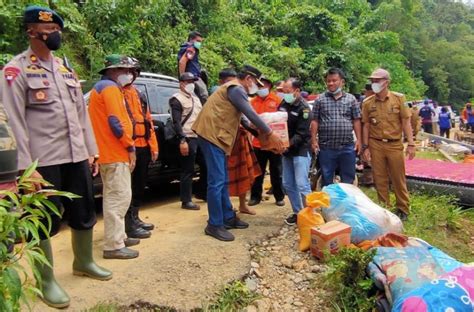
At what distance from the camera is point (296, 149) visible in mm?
4863

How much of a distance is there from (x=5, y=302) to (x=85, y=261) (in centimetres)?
199

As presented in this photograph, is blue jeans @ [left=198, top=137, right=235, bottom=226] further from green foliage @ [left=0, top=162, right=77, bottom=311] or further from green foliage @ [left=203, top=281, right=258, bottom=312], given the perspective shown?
green foliage @ [left=0, top=162, right=77, bottom=311]

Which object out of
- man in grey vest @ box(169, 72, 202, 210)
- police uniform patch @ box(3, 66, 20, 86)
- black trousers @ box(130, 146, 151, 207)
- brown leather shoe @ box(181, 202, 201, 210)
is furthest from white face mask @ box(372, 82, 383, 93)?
police uniform patch @ box(3, 66, 20, 86)

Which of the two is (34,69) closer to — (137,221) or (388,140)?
(137,221)

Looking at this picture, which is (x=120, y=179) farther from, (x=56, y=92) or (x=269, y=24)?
(x=269, y=24)

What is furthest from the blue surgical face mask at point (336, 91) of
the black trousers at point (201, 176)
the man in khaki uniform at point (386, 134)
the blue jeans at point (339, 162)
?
the black trousers at point (201, 176)

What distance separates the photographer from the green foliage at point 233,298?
3292 mm

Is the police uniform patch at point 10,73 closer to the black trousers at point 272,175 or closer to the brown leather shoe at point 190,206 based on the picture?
the brown leather shoe at point 190,206

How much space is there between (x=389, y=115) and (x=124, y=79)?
3124 millimetres

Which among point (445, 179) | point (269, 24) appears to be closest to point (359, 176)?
point (445, 179)

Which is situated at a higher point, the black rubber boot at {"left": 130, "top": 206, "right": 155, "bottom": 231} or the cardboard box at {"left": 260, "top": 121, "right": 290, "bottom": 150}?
the cardboard box at {"left": 260, "top": 121, "right": 290, "bottom": 150}

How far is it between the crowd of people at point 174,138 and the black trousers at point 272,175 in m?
0.01

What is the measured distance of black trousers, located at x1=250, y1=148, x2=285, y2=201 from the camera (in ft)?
19.0

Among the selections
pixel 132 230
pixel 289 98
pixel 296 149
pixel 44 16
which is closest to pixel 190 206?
pixel 132 230
